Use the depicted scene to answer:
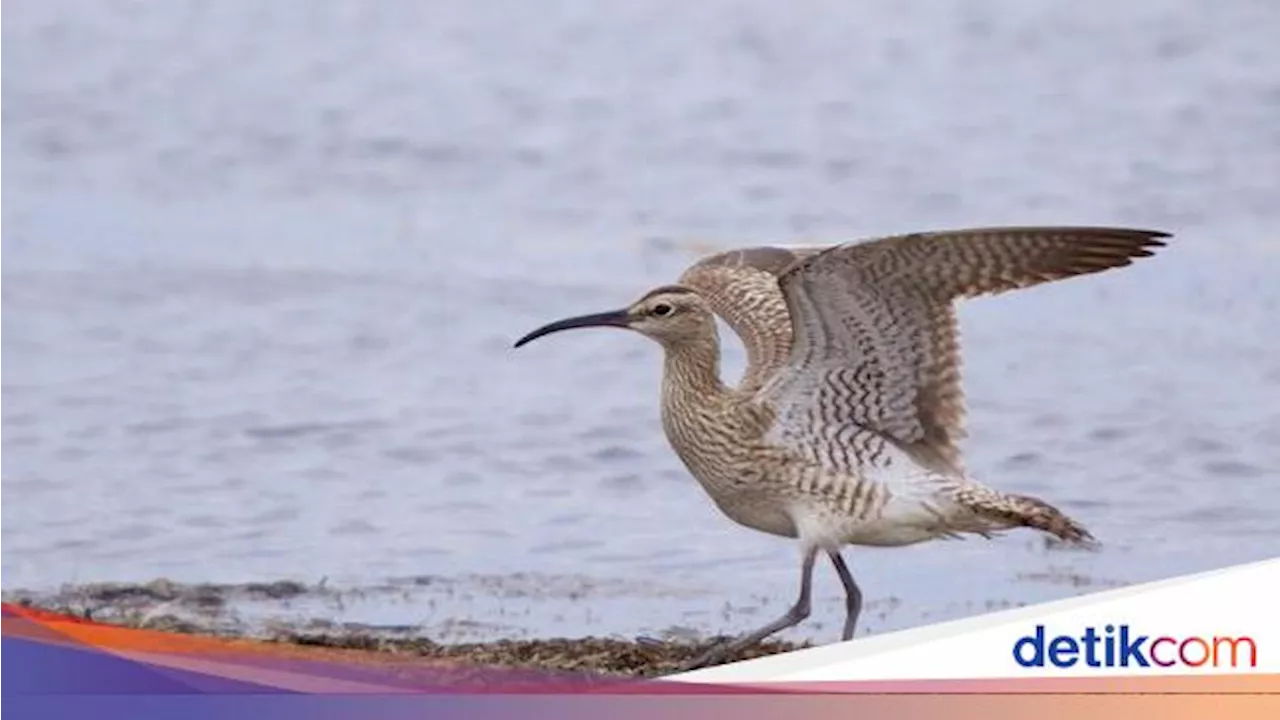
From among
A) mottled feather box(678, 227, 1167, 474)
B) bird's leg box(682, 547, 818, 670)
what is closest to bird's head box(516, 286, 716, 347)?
mottled feather box(678, 227, 1167, 474)

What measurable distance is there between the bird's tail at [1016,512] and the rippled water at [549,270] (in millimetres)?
506

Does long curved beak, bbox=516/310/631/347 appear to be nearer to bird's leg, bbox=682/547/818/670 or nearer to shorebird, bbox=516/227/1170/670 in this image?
shorebird, bbox=516/227/1170/670

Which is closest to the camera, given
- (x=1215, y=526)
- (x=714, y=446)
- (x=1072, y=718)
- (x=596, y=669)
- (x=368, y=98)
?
(x=1072, y=718)

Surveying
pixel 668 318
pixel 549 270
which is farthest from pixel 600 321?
pixel 549 270

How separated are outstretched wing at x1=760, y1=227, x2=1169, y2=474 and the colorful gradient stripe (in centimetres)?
108

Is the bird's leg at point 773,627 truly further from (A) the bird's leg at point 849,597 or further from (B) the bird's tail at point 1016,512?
(B) the bird's tail at point 1016,512

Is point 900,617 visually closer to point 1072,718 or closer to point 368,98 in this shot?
point 1072,718

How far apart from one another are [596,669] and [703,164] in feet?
20.3

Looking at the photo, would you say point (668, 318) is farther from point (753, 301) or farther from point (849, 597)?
point (849, 597)

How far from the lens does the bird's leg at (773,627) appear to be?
7.61 m

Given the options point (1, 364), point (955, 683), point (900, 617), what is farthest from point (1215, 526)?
point (1, 364)

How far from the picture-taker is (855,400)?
317 inches

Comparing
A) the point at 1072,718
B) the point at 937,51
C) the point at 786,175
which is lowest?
the point at 1072,718

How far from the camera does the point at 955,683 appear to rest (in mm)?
6844
